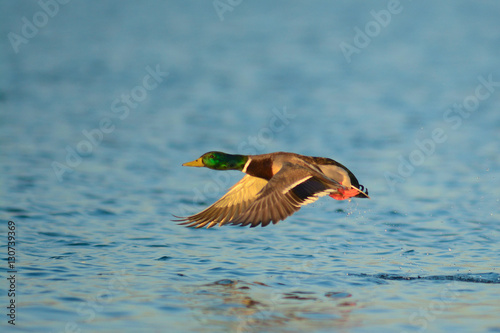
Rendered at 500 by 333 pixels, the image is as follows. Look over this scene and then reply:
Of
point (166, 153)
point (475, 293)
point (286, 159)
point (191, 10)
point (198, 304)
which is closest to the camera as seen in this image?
point (198, 304)

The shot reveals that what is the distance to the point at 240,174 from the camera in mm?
14242

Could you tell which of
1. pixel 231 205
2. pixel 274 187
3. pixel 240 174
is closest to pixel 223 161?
pixel 231 205

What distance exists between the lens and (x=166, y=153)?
1553 centimetres

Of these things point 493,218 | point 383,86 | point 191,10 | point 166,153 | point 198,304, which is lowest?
point 198,304

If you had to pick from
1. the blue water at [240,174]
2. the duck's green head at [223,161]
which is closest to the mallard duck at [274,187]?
the duck's green head at [223,161]

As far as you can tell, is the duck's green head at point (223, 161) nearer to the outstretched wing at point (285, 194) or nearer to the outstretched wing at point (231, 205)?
the outstretched wing at point (231, 205)

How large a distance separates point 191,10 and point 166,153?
20.3m

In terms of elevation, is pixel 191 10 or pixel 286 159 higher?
pixel 191 10

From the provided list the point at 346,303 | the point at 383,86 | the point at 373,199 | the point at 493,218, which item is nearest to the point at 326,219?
the point at 373,199

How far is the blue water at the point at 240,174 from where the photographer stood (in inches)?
299

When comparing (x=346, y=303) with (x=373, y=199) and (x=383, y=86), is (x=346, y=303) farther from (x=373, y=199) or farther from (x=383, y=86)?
(x=383, y=86)

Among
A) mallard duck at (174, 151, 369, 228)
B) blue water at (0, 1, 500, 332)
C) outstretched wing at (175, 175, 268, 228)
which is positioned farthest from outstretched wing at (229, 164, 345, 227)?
blue water at (0, 1, 500, 332)

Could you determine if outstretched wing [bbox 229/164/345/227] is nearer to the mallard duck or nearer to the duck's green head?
the mallard duck

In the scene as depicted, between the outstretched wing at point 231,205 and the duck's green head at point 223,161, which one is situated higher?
the duck's green head at point 223,161
